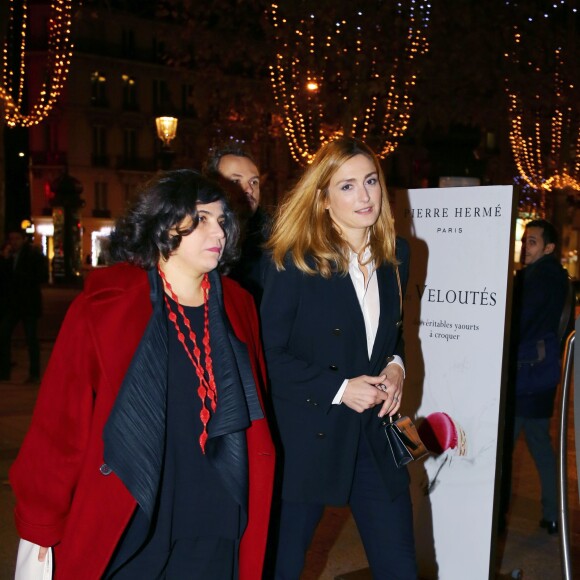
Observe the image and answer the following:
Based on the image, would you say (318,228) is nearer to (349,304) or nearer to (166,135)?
(349,304)

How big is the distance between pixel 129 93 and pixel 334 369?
57.9 metres

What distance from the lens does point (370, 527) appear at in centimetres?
326

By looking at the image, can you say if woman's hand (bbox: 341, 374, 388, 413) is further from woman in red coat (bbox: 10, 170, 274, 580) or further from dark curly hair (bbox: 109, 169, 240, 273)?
dark curly hair (bbox: 109, 169, 240, 273)

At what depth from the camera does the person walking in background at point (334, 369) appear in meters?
3.20

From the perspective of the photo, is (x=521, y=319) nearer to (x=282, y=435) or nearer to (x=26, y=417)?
(x=282, y=435)

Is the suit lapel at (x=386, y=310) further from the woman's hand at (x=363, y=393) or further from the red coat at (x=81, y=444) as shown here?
the red coat at (x=81, y=444)

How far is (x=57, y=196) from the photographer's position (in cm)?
3862

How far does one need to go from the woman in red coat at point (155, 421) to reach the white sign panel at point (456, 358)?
138cm

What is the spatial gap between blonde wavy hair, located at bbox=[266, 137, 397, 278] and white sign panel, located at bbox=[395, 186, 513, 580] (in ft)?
1.99

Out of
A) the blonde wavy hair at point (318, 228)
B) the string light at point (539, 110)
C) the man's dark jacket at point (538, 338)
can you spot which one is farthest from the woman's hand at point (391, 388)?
the string light at point (539, 110)

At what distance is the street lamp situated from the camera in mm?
15273

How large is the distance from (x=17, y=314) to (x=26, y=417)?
312 centimetres

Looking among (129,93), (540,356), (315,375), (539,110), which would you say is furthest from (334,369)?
(129,93)

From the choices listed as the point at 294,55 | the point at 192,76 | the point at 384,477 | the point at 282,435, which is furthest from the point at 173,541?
the point at 192,76
